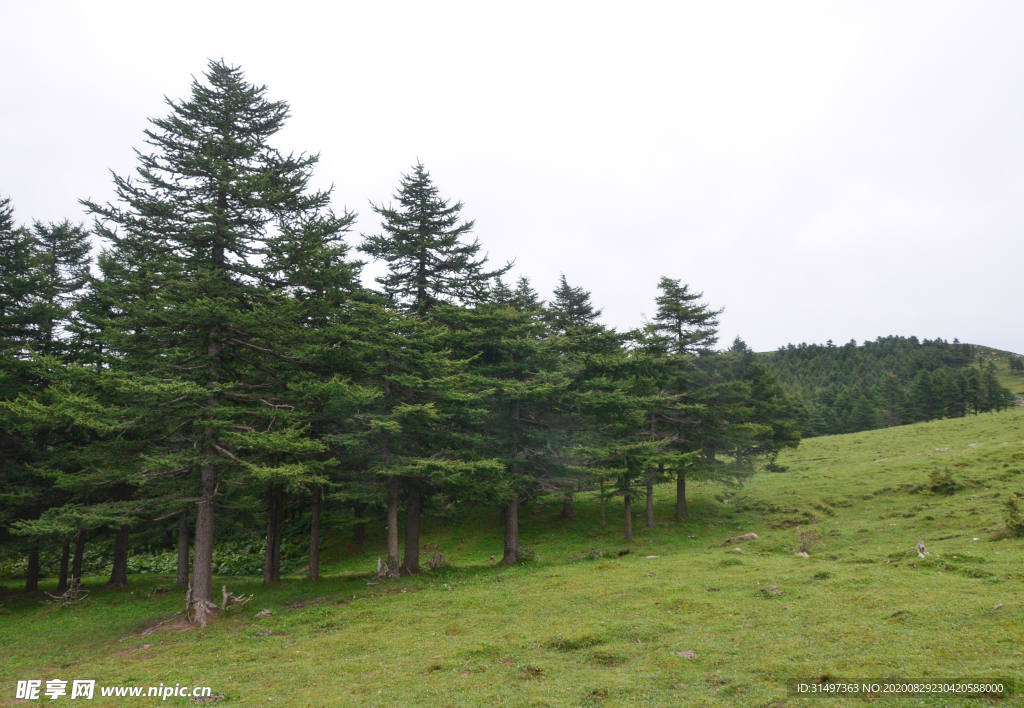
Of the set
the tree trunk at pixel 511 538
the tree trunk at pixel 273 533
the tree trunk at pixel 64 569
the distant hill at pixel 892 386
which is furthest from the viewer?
the distant hill at pixel 892 386

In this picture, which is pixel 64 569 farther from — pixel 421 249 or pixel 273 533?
pixel 421 249

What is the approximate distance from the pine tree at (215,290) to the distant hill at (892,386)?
5187 centimetres

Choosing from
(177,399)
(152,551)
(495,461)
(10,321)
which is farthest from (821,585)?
(152,551)

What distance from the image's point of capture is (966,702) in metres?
8.16

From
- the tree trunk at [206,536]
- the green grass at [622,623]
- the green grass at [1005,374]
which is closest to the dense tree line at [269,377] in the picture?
the tree trunk at [206,536]

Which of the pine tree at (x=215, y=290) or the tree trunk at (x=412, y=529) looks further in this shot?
the tree trunk at (x=412, y=529)

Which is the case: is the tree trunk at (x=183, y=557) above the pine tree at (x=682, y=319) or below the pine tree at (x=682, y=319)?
below

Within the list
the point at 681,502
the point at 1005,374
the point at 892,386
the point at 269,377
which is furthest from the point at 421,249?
the point at 1005,374

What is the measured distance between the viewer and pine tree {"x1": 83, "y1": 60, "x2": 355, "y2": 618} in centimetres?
1898

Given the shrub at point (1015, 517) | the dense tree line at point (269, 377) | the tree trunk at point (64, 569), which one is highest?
the dense tree line at point (269, 377)

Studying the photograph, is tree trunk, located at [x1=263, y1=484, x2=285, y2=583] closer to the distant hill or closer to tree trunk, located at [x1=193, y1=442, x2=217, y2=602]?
tree trunk, located at [x1=193, y1=442, x2=217, y2=602]

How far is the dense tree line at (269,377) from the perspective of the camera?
19469mm

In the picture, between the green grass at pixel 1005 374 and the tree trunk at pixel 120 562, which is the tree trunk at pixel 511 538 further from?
the green grass at pixel 1005 374

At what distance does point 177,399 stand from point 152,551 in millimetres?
29892
